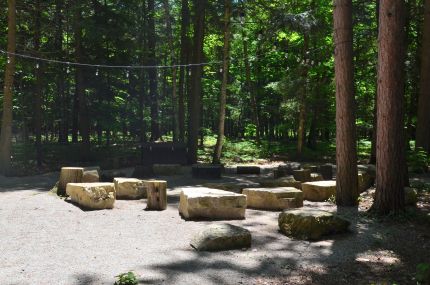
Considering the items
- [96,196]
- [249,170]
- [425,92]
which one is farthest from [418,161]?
[96,196]

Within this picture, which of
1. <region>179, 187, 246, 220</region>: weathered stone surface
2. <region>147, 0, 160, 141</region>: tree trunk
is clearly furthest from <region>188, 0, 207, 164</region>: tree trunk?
<region>179, 187, 246, 220</region>: weathered stone surface

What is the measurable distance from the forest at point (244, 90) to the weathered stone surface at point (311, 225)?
39.1 inches

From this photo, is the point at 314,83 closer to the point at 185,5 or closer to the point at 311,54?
the point at 311,54

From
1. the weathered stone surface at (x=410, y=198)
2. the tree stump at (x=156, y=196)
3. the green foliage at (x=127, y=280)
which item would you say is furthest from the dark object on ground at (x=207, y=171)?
the green foliage at (x=127, y=280)

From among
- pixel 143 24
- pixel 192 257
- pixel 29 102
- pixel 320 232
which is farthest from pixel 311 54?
pixel 192 257

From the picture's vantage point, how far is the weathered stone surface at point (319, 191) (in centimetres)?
1077

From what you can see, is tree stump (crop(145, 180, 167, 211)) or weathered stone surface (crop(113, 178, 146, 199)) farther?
weathered stone surface (crop(113, 178, 146, 199))

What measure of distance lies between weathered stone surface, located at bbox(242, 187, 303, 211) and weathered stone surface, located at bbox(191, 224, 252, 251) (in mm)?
3281

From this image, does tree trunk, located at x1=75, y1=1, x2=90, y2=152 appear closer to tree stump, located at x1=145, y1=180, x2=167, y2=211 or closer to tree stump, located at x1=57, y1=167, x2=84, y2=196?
tree stump, located at x1=57, y1=167, x2=84, y2=196

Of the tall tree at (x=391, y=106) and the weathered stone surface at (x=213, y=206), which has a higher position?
the tall tree at (x=391, y=106)

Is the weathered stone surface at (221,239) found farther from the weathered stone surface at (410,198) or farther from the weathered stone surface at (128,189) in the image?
the weathered stone surface at (128,189)

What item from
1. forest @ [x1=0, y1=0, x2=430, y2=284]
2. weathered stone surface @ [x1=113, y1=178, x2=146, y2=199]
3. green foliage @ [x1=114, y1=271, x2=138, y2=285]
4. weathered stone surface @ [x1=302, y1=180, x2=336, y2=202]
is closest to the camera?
green foliage @ [x1=114, y1=271, x2=138, y2=285]

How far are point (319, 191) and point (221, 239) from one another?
5211 millimetres

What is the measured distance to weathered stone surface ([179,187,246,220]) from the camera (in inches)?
336
